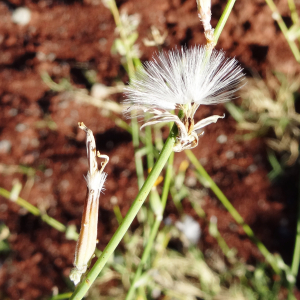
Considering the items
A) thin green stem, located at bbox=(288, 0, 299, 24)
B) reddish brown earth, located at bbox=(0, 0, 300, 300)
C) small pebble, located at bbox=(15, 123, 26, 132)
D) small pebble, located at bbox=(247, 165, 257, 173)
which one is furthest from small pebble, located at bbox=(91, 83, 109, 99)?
thin green stem, located at bbox=(288, 0, 299, 24)

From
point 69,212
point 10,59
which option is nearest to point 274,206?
point 69,212

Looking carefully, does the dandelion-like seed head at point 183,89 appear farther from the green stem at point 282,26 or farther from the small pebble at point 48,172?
the small pebble at point 48,172

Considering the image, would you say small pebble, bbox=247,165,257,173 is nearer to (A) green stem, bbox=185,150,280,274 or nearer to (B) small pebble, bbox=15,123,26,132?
(A) green stem, bbox=185,150,280,274

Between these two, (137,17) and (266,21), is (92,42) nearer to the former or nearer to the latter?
(137,17)

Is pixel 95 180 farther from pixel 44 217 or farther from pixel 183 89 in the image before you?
pixel 44 217

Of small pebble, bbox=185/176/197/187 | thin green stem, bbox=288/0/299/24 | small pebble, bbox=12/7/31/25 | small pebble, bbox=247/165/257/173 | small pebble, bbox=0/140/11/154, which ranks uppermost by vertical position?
small pebble, bbox=12/7/31/25

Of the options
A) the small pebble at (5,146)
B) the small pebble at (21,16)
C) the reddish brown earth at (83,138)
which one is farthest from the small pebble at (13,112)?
the small pebble at (21,16)

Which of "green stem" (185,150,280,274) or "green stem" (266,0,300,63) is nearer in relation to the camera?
"green stem" (266,0,300,63)
